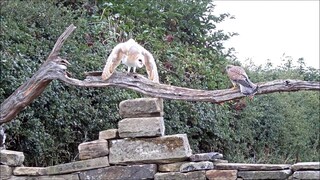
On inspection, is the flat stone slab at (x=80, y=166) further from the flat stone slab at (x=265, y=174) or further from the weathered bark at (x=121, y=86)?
the flat stone slab at (x=265, y=174)

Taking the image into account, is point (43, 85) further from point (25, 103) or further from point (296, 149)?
point (296, 149)

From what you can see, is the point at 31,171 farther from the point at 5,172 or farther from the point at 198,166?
the point at 198,166

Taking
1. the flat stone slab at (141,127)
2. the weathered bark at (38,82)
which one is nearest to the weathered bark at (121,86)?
the weathered bark at (38,82)

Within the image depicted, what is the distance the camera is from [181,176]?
16.8ft

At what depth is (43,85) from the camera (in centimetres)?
538

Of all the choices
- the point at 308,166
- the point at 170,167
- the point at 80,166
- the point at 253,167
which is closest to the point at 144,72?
the point at 80,166

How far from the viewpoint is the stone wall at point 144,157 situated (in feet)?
16.7

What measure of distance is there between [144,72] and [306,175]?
3311mm

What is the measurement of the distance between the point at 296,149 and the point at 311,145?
0.56m

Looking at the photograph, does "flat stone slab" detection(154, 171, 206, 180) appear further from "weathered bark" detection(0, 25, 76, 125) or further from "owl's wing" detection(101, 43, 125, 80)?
"weathered bark" detection(0, 25, 76, 125)

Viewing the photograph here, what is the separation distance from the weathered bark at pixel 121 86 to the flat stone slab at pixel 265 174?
62 cm

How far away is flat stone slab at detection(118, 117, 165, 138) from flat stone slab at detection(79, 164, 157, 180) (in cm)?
26

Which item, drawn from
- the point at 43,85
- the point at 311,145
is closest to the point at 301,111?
the point at 311,145

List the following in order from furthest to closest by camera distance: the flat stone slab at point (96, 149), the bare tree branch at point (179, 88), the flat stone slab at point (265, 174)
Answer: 1. the flat stone slab at point (96, 149)
2. the flat stone slab at point (265, 174)
3. the bare tree branch at point (179, 88)
